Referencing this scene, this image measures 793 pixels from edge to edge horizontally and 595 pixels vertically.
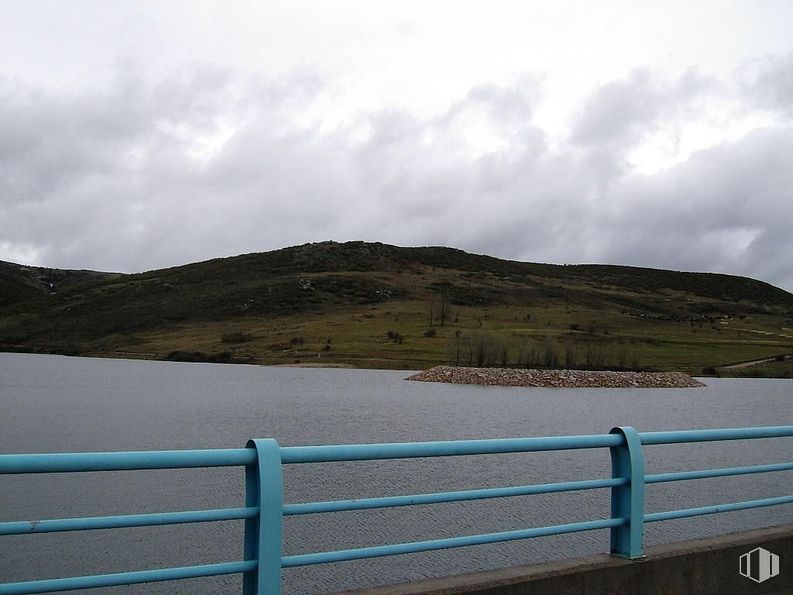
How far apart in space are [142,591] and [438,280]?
182m

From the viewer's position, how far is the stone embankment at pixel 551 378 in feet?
284

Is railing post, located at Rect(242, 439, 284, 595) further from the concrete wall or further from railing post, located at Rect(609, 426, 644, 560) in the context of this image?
railing post, located at Rect(609, 426, 644, 560)

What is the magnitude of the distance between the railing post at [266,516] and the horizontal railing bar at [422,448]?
0.33 ft

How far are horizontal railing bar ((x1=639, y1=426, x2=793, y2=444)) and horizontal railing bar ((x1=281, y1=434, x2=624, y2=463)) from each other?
1.22 ft

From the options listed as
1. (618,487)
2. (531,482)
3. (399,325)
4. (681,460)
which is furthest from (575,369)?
(618,487)

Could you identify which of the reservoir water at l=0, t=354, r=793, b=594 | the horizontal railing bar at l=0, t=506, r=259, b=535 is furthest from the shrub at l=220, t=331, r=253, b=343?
the horizontal railing bar at l=0, t=506, r=259, b=535

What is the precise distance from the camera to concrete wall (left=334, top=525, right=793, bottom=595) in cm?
A: 513

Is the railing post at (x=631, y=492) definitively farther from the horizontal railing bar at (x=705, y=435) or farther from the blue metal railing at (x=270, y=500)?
the horizontal railing bar at (x=705, y=435)

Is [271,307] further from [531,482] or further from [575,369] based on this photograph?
[531,482]

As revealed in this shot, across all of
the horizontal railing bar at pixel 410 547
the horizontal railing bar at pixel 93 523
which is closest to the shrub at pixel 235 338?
the horizontal railing bar at pixel 410 547

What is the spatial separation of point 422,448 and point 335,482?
16135mm

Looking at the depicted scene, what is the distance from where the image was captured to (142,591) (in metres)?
12.0
